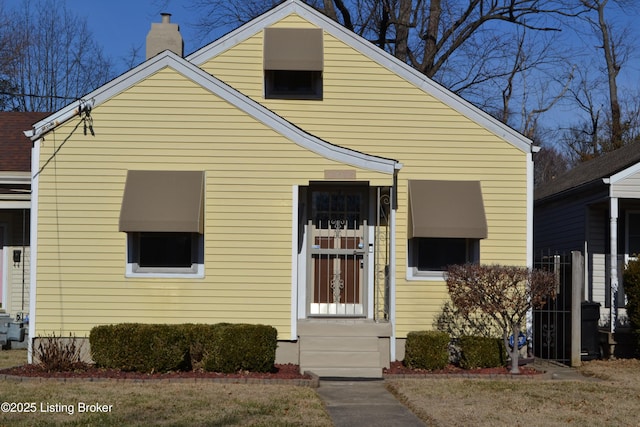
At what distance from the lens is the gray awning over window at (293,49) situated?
15.7 m

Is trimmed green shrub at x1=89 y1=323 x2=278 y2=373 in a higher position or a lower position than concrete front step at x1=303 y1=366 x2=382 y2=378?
higher

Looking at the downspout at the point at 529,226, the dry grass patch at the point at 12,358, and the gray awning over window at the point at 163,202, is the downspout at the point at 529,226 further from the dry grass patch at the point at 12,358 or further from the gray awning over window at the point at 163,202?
the dry grass patch at the point at 12,358

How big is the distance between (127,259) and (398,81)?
589 cm

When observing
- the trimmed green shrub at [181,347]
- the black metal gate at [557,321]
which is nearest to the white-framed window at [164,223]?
the trimmed green shrub at [181,347]

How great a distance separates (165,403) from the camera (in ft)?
34.7

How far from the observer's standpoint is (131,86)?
1426cm

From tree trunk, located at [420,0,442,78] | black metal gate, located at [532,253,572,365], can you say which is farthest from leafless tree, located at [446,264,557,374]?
tree trunk, located at [420,0,442,78]

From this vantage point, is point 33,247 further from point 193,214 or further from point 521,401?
point 521,401

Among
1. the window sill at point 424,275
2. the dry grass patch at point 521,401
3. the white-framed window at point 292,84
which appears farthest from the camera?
the white-framed window at point 292,84

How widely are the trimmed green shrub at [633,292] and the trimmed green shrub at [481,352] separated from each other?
3.21 meters

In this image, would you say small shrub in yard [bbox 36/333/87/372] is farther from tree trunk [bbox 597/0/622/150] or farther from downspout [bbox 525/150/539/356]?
tree trunk [bbox 597/0/622/150]

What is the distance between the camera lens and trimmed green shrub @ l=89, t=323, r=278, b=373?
12859mm

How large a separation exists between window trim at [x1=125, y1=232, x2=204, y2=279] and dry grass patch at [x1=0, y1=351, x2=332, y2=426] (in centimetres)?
238

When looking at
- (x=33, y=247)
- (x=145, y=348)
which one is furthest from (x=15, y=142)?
(x=145, y=348)
